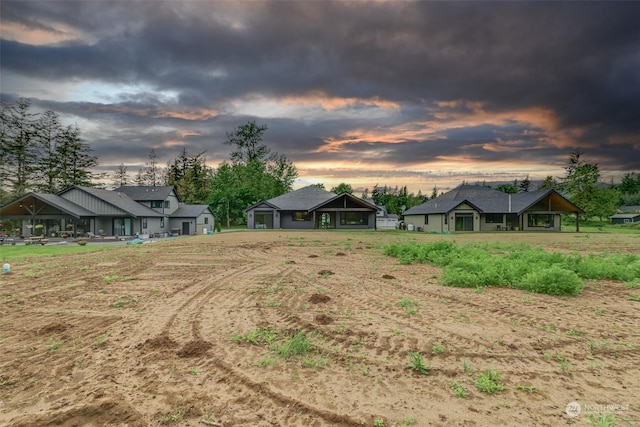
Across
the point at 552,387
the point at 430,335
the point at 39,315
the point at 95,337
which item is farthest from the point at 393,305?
the point at 39,315

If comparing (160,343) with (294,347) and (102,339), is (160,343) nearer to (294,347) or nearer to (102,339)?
(102,339)

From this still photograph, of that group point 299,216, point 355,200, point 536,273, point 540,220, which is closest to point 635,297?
point 536,273

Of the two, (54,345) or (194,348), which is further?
(54,345)

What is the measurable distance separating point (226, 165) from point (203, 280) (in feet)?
177

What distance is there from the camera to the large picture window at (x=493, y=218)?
128 feet

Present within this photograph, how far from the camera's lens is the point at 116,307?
708cm

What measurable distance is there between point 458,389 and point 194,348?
3.76 metres

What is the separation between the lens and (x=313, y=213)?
1574 inches

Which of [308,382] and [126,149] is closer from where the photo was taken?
[308,382]

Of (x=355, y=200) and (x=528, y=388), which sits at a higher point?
(x=355, y=200)

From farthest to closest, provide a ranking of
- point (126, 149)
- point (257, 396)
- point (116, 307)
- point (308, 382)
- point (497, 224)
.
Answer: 1. point (126, 149)
2. point (497, 224)
3. point (116, 307)
4. point (308, 382)
5. point (257, 396)

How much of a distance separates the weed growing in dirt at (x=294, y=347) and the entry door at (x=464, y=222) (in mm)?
36955

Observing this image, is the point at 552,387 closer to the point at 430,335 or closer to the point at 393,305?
the point at 430,335

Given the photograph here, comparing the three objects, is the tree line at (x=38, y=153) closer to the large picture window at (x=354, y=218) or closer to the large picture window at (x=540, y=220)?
the large picture window at (x=354, y=218)
